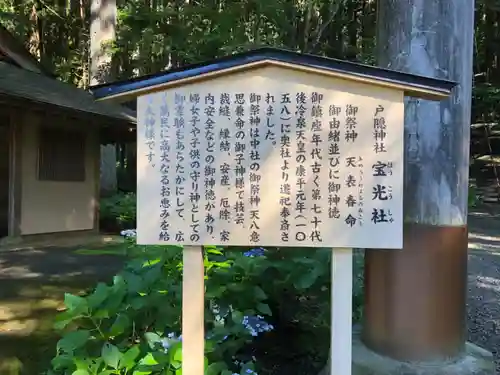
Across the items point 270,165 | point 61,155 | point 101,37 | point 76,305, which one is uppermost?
point 101,37

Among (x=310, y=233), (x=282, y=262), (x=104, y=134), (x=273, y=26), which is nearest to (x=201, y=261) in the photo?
(x=310, y=233)

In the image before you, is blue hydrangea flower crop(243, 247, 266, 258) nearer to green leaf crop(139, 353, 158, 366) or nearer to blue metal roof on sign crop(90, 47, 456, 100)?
green leaf crop(139, 353, 158, 366)

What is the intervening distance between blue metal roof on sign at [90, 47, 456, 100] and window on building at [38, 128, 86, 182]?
798 cm

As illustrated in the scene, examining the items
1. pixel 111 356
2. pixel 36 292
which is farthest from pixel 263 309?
pixel 36 292

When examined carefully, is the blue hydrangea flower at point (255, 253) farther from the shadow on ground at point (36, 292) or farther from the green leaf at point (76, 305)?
the shadow on ground at point (36, 292)

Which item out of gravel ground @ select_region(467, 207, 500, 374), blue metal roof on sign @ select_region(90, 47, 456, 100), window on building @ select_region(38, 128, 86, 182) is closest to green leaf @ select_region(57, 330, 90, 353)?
blue metal roof on sign @ select_region(90, 47, 456, 100)

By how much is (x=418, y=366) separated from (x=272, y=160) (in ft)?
4.52

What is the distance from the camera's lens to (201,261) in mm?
2496

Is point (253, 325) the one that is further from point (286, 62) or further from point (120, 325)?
point (286, 62)

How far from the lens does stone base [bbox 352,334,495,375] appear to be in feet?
8.93

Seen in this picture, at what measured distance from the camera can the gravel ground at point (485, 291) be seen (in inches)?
171

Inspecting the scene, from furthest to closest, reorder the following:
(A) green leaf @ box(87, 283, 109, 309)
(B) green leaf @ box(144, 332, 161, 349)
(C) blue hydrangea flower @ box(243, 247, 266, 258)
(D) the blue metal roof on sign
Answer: (C) blue hydrangea flower @ box(243, 247, 266, 258) < (A) green leaf @ box(87, 283, 109, 309) < (B) green leaf @ box(144, 332, 161, 349) < (D) the blue metal roof on sign

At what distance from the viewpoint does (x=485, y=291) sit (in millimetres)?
5918

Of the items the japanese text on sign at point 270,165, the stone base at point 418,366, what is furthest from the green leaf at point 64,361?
the stone base at point 418,366
